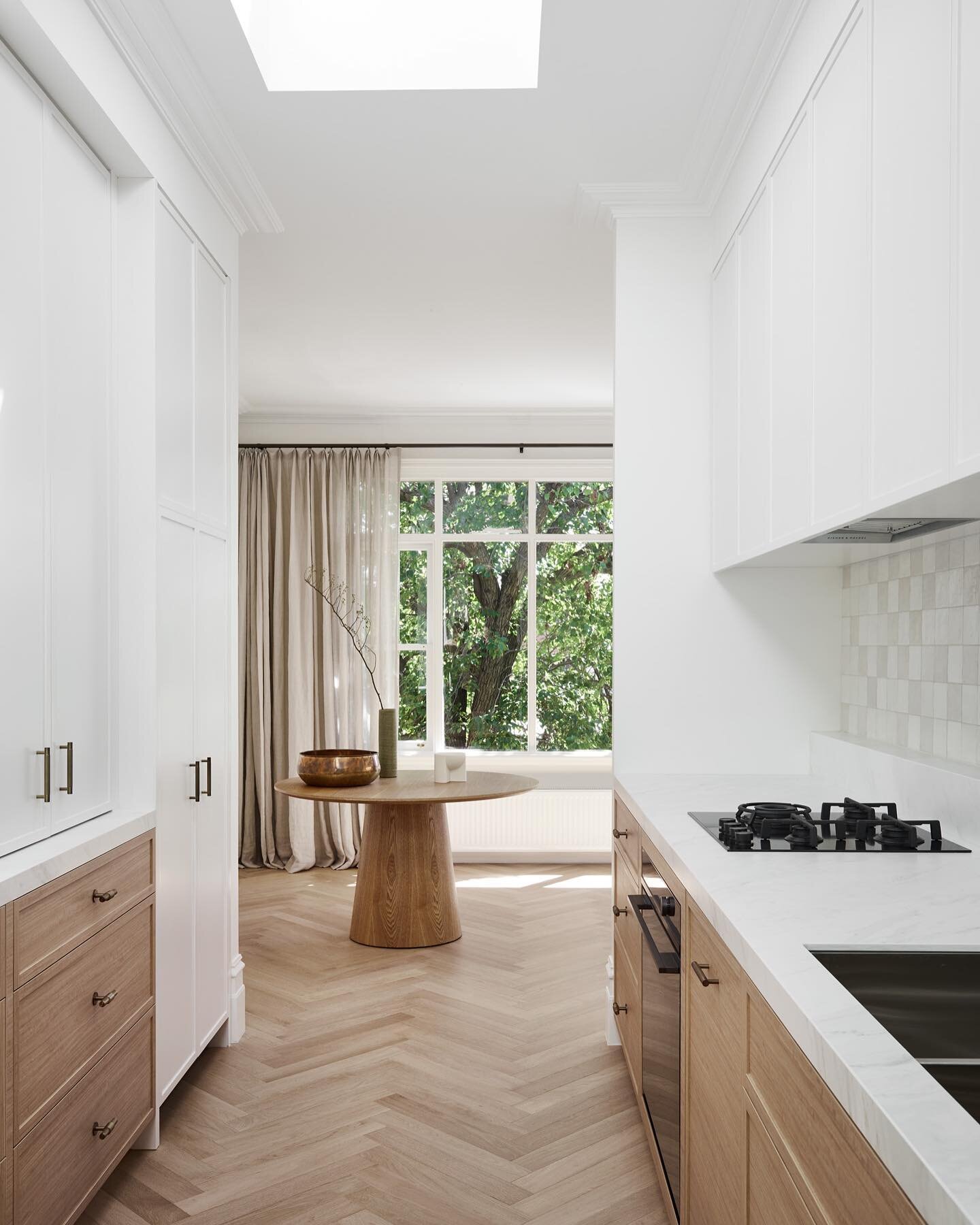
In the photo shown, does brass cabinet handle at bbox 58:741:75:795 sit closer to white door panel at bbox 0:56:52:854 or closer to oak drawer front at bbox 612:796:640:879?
white door panel at bbox 0:56:52:854

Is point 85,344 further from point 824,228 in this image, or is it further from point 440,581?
point 440,581

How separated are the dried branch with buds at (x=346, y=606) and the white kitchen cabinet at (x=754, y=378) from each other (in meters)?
3.60

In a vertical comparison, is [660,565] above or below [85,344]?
below

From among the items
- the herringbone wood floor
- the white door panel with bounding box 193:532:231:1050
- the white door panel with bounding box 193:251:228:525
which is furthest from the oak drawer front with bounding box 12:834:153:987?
the white door panel with bounding box 193:251:228:525

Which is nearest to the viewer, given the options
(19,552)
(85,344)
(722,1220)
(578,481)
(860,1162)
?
(860,1162)

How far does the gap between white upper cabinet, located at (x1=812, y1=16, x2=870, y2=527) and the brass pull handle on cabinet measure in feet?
5.96

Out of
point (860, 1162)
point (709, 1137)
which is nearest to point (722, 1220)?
point (709, 1137)

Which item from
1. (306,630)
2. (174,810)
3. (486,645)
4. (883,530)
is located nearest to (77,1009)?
(174,810)

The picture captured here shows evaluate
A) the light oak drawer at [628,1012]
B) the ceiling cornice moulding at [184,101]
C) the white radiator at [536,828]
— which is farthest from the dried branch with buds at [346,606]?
the light oak drawer at [628,1012]

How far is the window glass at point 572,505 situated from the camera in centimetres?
629

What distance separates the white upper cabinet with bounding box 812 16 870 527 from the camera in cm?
174

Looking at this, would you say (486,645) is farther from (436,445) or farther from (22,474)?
(22,474)

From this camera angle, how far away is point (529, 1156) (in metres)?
2.48

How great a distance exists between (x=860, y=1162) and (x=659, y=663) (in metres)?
2.27
